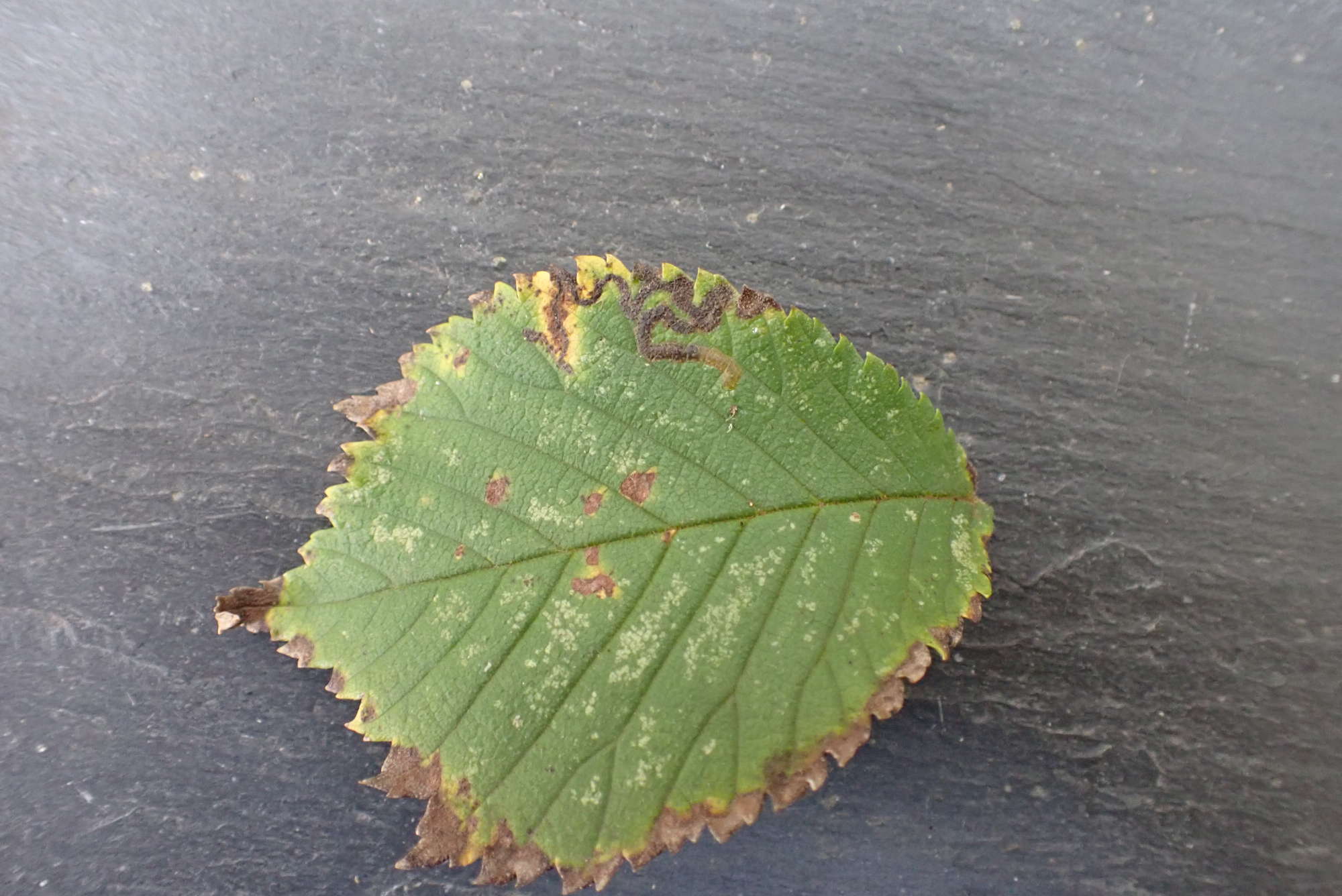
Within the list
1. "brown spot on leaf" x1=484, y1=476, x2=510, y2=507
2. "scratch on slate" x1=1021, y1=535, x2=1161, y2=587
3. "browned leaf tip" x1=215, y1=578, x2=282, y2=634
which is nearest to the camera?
"browned leaf tip" x1=215, y1=578, x2=282, y2=634

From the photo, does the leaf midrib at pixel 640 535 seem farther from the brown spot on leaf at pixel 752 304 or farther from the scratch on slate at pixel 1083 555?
the scratch on slate at pixel 1083 555

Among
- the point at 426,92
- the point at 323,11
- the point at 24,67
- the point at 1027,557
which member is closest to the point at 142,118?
the point at 24,67

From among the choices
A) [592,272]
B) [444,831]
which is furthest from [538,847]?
[592,272]

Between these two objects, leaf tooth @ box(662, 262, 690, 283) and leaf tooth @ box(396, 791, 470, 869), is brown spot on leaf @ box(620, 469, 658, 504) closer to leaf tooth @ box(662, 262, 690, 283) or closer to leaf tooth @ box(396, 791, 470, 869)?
leaf tooth @ box(662, 262, 690, 283)

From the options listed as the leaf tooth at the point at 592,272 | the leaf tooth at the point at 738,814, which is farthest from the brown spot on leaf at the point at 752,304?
the leaf tooth at the point at 738,814

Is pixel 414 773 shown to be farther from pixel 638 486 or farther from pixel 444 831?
pixel 638 486

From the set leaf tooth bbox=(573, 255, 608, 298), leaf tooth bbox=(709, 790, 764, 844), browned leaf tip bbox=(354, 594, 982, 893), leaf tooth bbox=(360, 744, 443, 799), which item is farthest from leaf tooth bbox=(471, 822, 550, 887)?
leaf tooth bbox=(573, 255, 608, 298)
